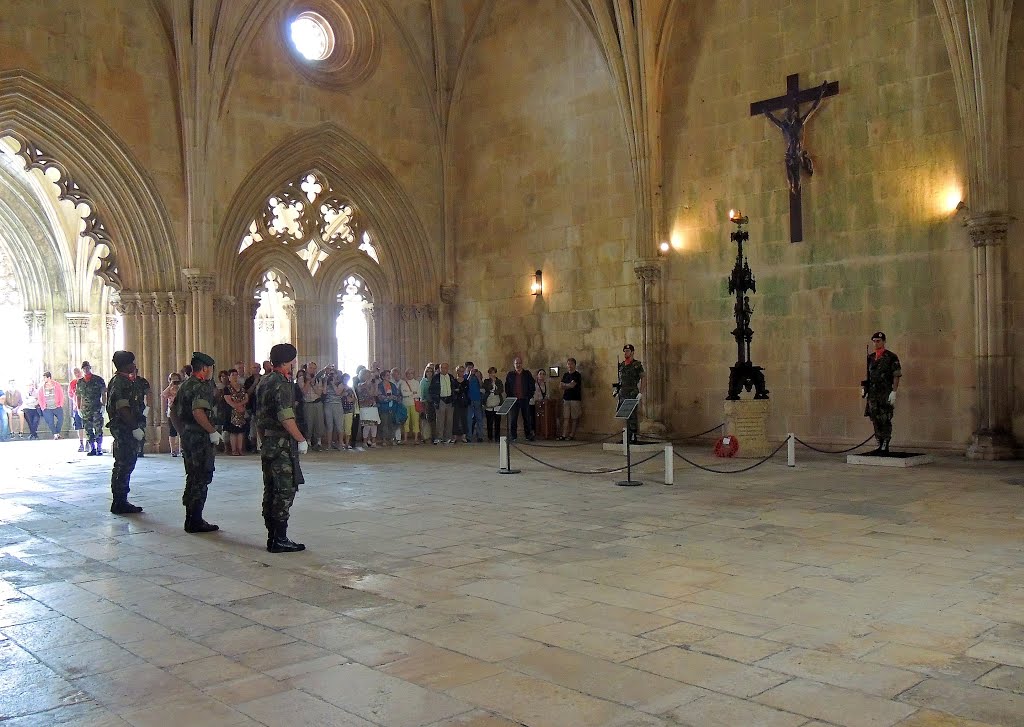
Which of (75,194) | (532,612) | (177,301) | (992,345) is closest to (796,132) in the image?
(992,345)

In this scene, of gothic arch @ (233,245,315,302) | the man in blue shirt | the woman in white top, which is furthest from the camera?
gothic arch @ (233,245,315,302)

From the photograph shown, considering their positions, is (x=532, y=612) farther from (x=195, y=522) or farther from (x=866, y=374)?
(x=866, y=374)

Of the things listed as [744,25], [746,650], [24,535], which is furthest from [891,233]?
[24,535]

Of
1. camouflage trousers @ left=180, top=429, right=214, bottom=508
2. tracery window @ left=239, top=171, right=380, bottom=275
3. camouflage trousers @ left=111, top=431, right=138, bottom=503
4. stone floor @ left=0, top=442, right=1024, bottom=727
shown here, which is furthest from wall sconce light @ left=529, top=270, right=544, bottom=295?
camouflage trousers @ left=180, top=429, right=214, bottom=508

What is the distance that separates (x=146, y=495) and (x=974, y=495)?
8.41 meters

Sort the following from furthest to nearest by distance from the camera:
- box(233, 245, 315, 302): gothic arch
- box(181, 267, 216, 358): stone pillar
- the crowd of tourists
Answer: box(233, 245, 315, 302): gothic arch < box(181, 267, 216, 358): stone pillar < the crowd of tourists

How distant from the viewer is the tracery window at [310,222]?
17797 mm

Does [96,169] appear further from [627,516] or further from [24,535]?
[627,516]

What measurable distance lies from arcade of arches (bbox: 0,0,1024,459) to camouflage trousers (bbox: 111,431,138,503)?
23.1 ft

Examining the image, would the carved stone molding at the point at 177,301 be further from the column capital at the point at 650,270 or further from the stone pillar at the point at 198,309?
the column capital at the point at 650,270

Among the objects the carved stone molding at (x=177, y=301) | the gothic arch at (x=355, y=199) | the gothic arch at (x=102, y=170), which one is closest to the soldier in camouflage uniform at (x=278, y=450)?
the carved stone molding at (x=177, y=301)

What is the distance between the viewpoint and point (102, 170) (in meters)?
15.0

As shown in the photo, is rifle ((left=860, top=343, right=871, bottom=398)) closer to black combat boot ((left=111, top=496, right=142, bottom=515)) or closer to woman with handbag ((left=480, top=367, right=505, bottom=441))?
woman with handbag ((left=480, top=367, right=505, bottom=441))

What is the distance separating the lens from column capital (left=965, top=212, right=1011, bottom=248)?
1120 centimetres
